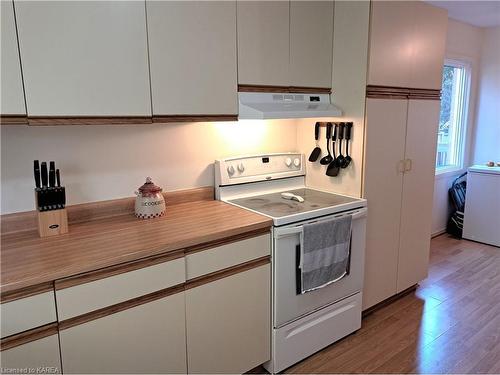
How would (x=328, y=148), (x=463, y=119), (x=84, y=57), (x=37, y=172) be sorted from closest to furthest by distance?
(x=84, y=57) → (x=37, y=172) → (x=328, y=148) → (x=463, y=119)

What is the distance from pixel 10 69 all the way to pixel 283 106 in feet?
4.35

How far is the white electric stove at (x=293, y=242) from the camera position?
1.97 metres

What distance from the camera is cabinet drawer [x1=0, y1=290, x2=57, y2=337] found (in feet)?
4.06

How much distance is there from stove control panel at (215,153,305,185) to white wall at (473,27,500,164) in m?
3.05

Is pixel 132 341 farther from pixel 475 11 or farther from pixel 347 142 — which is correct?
pixel 475 11

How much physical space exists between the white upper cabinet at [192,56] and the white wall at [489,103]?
372 cm

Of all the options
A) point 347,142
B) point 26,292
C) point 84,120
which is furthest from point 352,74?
point 26,292

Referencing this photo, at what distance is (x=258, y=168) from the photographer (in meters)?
2.45

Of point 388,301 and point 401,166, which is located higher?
point 401,166

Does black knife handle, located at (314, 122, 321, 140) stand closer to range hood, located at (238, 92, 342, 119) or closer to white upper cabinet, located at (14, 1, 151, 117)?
range hood, located at (238, 92, 342, 119)

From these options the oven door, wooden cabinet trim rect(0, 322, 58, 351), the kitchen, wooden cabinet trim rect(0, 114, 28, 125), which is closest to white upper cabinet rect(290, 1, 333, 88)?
the kitchen

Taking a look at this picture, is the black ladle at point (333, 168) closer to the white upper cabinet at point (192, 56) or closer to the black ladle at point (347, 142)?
the black ladle at point (347, 142)

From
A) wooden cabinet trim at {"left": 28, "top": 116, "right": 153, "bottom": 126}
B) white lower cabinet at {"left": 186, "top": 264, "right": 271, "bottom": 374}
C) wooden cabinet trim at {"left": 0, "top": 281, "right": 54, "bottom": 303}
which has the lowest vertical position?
white lower cabinet at {"left": 186, "top": 264, "right": 271, "bottom": 374}

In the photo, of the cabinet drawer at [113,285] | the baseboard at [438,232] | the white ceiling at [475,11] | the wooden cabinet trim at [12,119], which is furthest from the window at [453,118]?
the wooden cabinet trim at [12,119]
